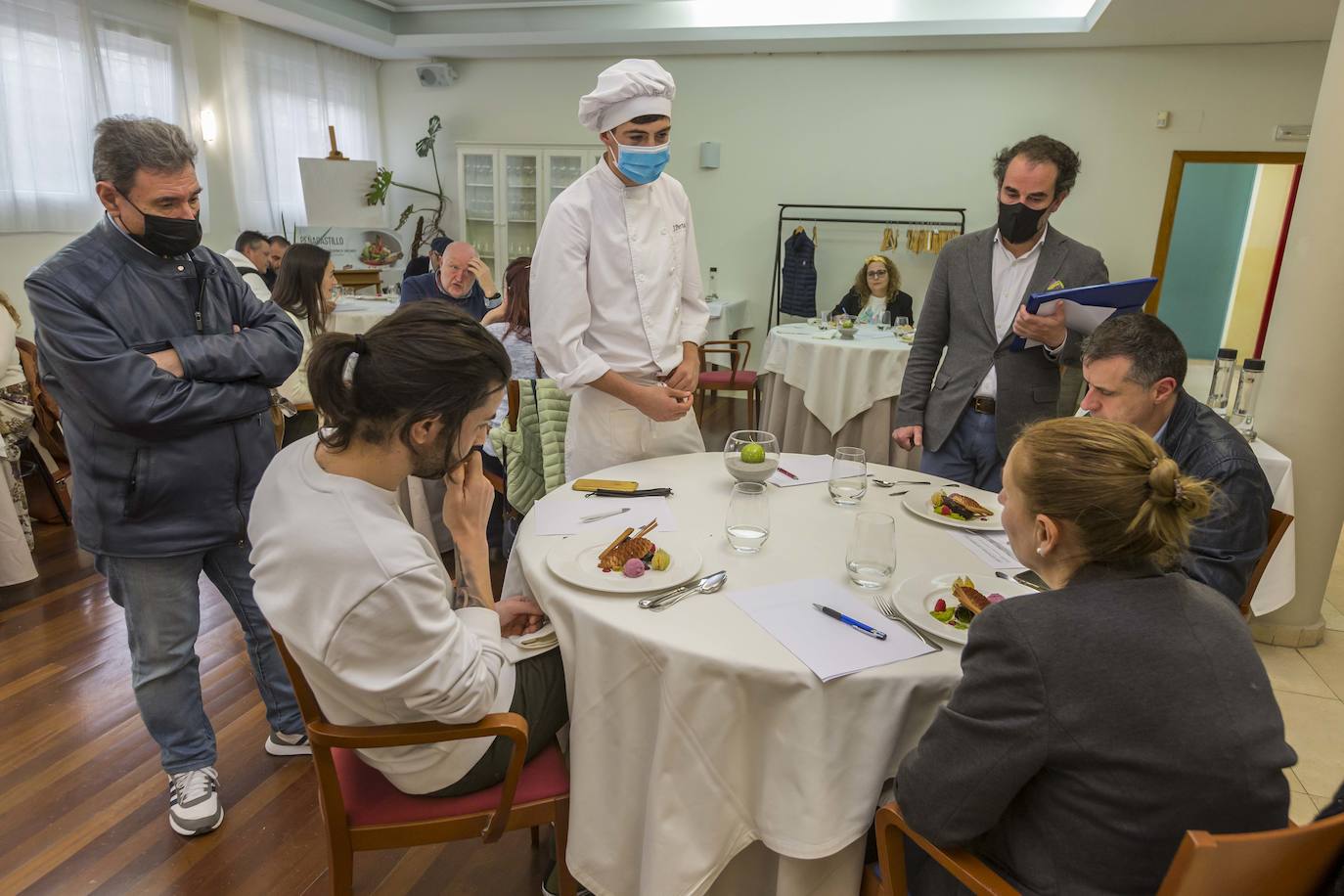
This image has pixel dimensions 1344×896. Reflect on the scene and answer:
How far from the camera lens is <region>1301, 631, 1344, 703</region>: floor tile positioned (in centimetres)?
272

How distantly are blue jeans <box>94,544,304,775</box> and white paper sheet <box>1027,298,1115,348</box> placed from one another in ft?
6.69

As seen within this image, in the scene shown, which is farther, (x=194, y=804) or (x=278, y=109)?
(x=278, y=109)

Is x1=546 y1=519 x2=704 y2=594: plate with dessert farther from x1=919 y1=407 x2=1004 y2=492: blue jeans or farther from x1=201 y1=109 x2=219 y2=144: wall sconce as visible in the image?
x1=201 y1=109 x2=219 y2=144: wall sconce

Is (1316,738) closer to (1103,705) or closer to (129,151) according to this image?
(1103,705)

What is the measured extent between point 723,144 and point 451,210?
2874 mm

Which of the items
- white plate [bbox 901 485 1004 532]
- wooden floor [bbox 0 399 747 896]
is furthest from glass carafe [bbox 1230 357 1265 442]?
wooden floor [bbox 0 399 747 896]

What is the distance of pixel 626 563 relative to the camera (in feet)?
4.65

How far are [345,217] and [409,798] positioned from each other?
682cm

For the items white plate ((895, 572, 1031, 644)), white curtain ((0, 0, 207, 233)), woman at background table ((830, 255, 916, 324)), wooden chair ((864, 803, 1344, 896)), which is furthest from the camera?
woman at background table ((830, 255, 916, 324))

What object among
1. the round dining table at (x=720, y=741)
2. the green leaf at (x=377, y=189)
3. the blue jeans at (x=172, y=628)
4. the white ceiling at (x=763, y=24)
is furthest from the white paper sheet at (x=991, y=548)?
the green leaf at (x=377, y=189)

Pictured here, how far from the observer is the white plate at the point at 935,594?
1.24m

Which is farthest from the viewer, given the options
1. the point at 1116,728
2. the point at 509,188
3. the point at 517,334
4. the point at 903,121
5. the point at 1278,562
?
the point at 509,188

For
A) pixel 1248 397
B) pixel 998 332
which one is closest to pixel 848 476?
pixel 998 332

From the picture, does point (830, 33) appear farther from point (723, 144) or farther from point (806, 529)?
point (806, 529)
